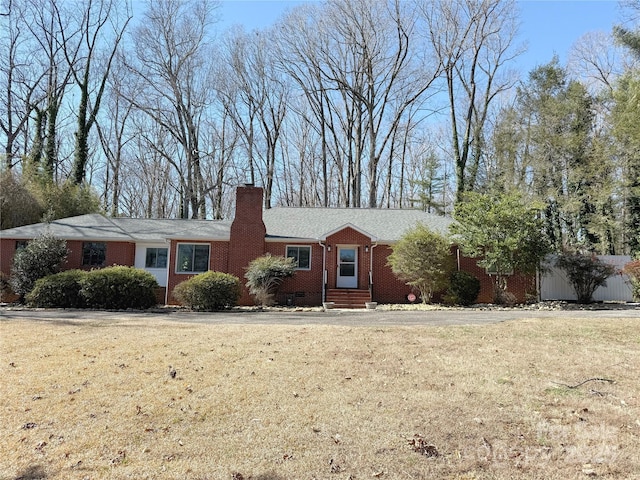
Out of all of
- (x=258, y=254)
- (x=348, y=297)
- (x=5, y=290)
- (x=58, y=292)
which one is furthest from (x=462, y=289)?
(x=5, y=290)

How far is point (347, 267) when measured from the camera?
64.5ft

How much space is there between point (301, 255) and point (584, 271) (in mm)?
12442

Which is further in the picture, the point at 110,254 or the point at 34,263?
the point at 110,254

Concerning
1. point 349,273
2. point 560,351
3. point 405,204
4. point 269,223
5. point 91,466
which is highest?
point 405,204

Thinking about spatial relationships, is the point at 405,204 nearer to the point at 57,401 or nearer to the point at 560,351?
the point at 560,351

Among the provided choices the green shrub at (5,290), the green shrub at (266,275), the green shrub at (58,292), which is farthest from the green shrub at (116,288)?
the green shrub at (5,290)

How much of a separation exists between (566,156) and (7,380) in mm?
29529

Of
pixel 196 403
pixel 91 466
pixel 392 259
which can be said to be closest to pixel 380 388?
pixel 196 403

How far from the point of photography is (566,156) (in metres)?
26.4

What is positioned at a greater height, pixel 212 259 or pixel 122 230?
pixel 122 230

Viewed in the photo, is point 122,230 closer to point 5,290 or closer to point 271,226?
point 5,290

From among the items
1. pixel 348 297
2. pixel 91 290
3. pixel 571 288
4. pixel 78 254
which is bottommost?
pixel 348 297

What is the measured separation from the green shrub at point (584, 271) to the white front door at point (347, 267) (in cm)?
912

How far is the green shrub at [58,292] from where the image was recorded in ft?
49.9
